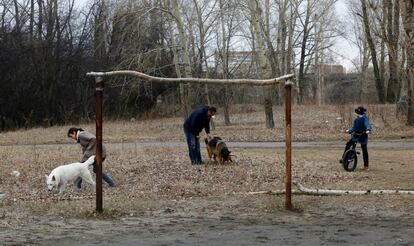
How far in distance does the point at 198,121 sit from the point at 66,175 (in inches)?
195

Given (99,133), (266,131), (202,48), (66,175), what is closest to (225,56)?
(202,48)

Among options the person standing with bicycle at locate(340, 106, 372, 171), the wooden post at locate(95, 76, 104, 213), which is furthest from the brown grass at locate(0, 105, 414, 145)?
the wooden post at locate(95, 76, 104, 213)

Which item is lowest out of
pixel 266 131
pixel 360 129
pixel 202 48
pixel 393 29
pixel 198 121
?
pixel 266 131

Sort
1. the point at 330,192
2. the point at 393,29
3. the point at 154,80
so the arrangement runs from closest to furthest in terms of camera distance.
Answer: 1. the point at 154,80
2. the point at 330,192
3. the point at 393,29

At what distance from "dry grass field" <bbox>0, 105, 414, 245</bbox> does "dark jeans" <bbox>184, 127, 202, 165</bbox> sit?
1.00ft

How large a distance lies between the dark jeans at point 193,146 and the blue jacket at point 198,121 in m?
0.11

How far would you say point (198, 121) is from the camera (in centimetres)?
1573

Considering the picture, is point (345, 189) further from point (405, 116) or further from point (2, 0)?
point (2, 0)

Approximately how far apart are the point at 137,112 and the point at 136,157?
2790 cm

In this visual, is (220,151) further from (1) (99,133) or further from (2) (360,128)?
(1) (99,133)

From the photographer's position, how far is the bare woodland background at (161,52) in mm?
30359

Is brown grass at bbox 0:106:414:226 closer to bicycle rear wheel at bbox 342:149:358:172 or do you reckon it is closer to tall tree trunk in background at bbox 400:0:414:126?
bicycle rear wheel at bbox 342:149:358:172

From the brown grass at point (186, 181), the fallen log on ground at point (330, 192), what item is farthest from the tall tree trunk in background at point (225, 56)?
the fallen log on ground at point (330, 192)

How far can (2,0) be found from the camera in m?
47.3
